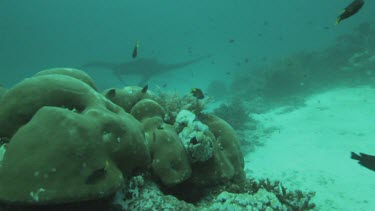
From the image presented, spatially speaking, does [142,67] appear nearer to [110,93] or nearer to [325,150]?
[325,150]

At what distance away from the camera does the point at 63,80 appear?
135 inches

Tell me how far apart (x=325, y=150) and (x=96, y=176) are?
9.40 m

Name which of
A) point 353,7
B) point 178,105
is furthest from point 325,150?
point 353,7

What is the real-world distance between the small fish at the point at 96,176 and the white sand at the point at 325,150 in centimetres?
614

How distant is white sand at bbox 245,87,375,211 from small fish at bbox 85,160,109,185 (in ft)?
20.1

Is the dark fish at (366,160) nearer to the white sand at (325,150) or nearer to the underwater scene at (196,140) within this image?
the underwater scene at (196,140)

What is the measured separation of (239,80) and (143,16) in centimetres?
11130

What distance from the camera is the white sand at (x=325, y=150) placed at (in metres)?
7.55

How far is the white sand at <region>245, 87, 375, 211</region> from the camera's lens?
7547mm

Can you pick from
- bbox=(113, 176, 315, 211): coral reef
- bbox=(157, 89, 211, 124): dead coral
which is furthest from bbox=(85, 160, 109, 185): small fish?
bbox=(157, 89, 211, 124): dead coral

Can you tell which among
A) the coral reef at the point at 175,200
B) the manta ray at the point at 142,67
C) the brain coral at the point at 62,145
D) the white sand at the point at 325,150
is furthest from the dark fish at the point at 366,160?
the manta ray at the point at 142,67

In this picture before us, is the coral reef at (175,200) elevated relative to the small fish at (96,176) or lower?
lower

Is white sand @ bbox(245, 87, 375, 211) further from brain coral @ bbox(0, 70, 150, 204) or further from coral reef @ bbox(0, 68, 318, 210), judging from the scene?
brain coral @ bbox(0, 70, 150, 204)

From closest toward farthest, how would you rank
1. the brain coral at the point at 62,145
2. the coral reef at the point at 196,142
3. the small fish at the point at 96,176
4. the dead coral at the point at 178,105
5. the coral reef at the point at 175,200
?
the brain coral at the point at 62,145, the small fish at the point at 96,176, the coral reef at the point at 175,200, the coral reef at the point at 196,142, the dead coral at the point at 178,105
